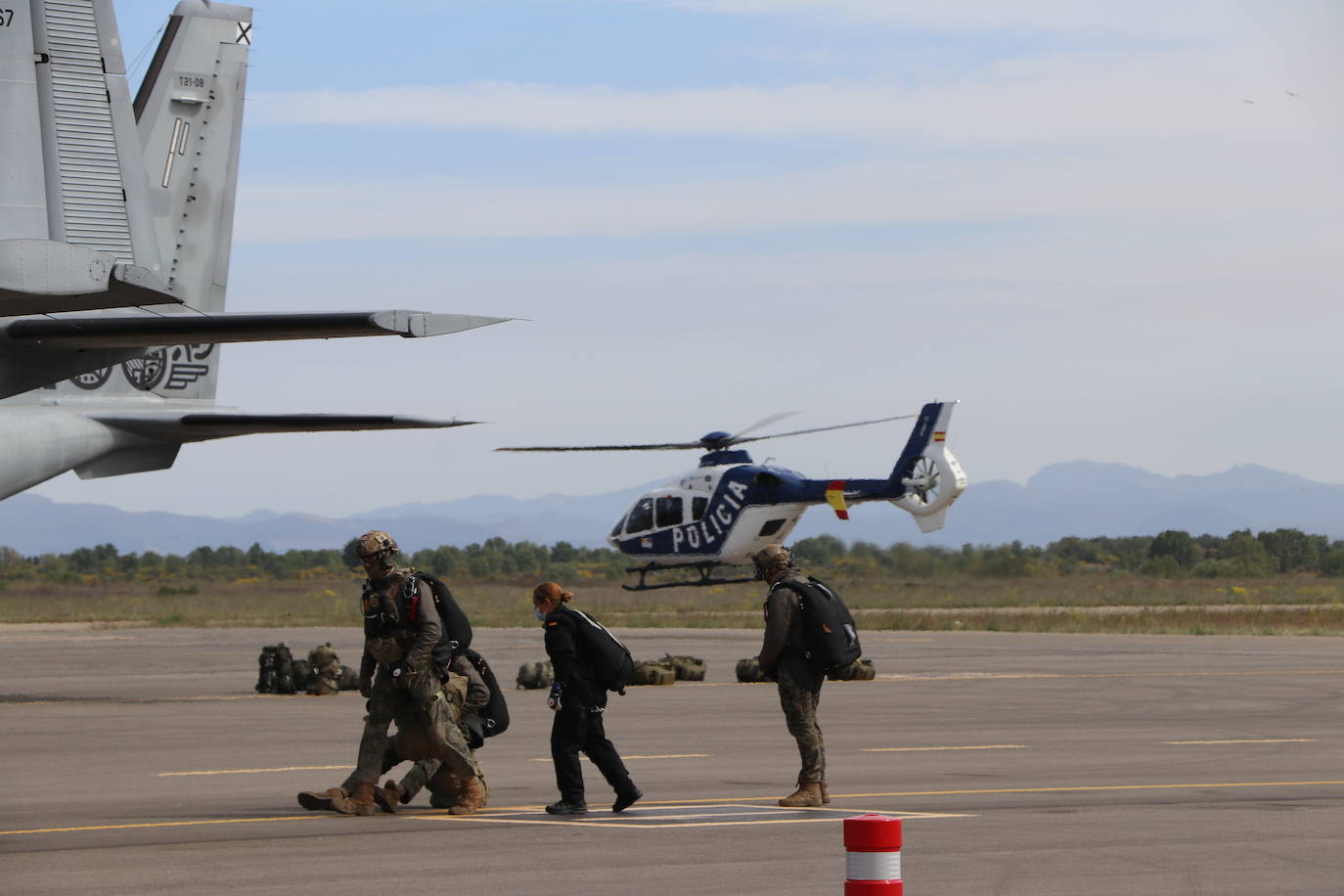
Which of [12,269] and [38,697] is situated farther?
[38,697]

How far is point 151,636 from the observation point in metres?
44.9

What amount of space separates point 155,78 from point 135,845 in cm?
1633

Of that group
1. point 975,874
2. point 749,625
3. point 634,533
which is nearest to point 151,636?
point 634,533

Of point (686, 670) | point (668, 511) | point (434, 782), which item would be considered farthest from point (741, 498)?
point (434, 782)

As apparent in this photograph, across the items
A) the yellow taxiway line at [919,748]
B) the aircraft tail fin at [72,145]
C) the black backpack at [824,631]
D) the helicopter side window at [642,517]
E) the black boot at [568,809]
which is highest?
the aircraft tail fin at [72,145]

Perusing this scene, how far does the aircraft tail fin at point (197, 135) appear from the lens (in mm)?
24984

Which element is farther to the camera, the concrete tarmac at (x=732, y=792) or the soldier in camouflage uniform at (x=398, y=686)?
the soldier in camouflage uniform at (x=398, y=686)

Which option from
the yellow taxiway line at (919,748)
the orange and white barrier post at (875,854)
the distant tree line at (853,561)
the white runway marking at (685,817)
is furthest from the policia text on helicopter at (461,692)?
the distant tree line at (853,561)

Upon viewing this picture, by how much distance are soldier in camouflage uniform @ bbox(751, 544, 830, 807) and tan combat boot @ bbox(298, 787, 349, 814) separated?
10.5 ft

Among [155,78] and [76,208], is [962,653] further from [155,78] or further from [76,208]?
[76,208]

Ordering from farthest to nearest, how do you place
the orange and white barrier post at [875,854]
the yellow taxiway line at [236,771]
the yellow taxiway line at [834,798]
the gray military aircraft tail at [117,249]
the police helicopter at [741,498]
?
the police helicopter at [741,498] < the yellow taxiway line at [236,771] < the gray military aircraft tail at [117,249] < the yellow taxiway line at [834,798] < the orange and white barrier post at [875,854]

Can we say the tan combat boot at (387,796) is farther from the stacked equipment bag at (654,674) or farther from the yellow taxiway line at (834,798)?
the stacked equipment bag at (654,674)

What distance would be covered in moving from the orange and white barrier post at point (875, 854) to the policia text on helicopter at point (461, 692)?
243 inches

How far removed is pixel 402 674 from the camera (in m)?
12.7
